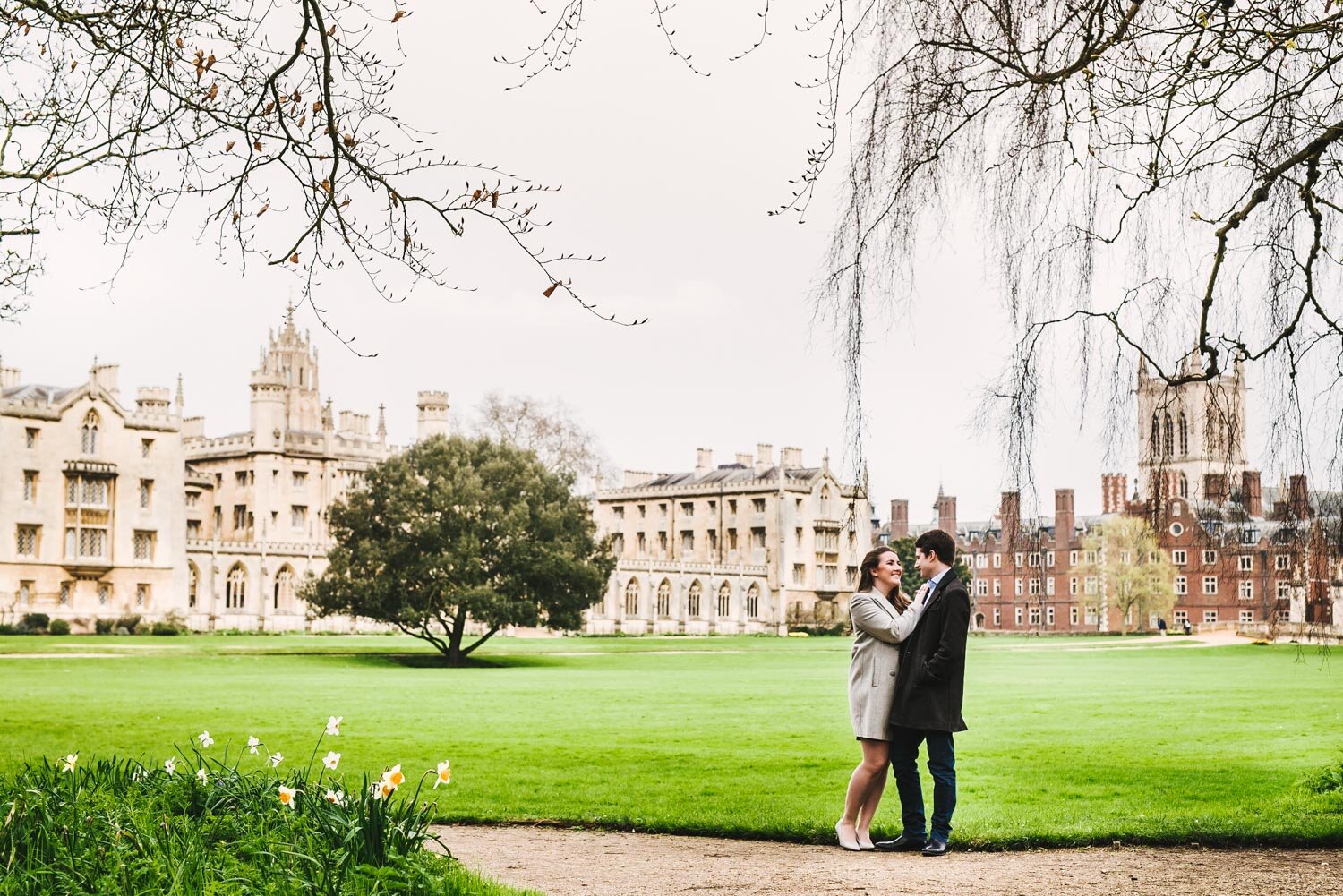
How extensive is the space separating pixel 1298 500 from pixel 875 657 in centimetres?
224

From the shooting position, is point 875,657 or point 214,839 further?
point 875,657

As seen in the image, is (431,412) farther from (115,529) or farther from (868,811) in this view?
(868,811)

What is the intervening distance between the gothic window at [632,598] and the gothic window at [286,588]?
1930 centimetres

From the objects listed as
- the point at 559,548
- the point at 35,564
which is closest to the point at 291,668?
the point at 559,548

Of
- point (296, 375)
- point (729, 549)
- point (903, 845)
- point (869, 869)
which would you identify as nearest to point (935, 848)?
point (903, 845)

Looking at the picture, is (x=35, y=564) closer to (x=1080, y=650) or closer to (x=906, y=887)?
(x=1080, y=650)

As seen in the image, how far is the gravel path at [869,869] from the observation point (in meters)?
6.71

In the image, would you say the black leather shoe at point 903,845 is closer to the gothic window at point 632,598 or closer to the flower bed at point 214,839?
the flower bed at point 214,839

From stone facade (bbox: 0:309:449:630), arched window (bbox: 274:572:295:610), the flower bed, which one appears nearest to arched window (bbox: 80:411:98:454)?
stone facade (bbox: 0:309:449:630)

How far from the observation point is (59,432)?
55.9m

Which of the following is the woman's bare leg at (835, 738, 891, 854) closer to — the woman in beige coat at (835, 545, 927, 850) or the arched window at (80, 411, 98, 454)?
the woman in beige coat at (835, 545, 927, 850)

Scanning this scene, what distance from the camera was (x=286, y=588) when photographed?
64.3m

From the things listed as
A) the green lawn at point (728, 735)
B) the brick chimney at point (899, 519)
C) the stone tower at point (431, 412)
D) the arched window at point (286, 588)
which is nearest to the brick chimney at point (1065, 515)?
the brick chimney at point (899, 519)

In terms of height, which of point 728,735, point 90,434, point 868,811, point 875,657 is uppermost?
point 90,434
